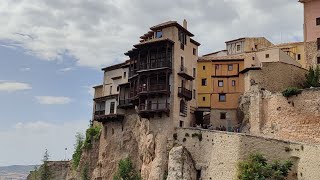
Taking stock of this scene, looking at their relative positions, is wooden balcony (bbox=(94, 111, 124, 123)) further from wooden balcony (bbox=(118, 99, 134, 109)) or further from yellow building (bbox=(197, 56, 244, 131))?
yellow building (bbox=(197, 56, 244, 131))

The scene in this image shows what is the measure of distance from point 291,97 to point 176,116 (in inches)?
507

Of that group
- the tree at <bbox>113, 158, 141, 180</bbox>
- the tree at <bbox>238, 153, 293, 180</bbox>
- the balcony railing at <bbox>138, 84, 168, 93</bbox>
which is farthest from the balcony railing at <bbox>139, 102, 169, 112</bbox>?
the tree at <bbox>238, 153, 293, 180</bbox>

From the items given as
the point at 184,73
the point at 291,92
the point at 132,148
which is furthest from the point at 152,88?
the point at 291,92

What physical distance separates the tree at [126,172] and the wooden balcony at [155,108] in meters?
8.12

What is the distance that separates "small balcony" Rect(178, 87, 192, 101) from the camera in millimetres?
55016

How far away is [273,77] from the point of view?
58312 mm

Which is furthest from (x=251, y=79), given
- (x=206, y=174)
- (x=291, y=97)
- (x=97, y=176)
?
(x=97, y=176)

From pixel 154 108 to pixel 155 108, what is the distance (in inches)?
6.7

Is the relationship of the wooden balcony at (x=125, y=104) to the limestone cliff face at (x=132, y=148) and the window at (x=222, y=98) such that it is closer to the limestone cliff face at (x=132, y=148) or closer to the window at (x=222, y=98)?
the limestone cliff face at (x=132, y=148)

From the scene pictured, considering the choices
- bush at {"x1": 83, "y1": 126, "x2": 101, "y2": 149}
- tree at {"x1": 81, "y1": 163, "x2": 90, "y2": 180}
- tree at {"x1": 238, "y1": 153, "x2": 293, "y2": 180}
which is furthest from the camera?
bush at {"x1": 83, "y1": 126, "x2": 101, "y2": 149}

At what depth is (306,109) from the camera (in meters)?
50.5

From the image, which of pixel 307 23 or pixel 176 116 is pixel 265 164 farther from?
pixel 307 23

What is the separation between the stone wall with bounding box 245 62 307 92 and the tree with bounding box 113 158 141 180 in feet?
57.6

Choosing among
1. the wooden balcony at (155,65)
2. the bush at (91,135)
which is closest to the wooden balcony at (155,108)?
the wooden balcony at (155,65)
